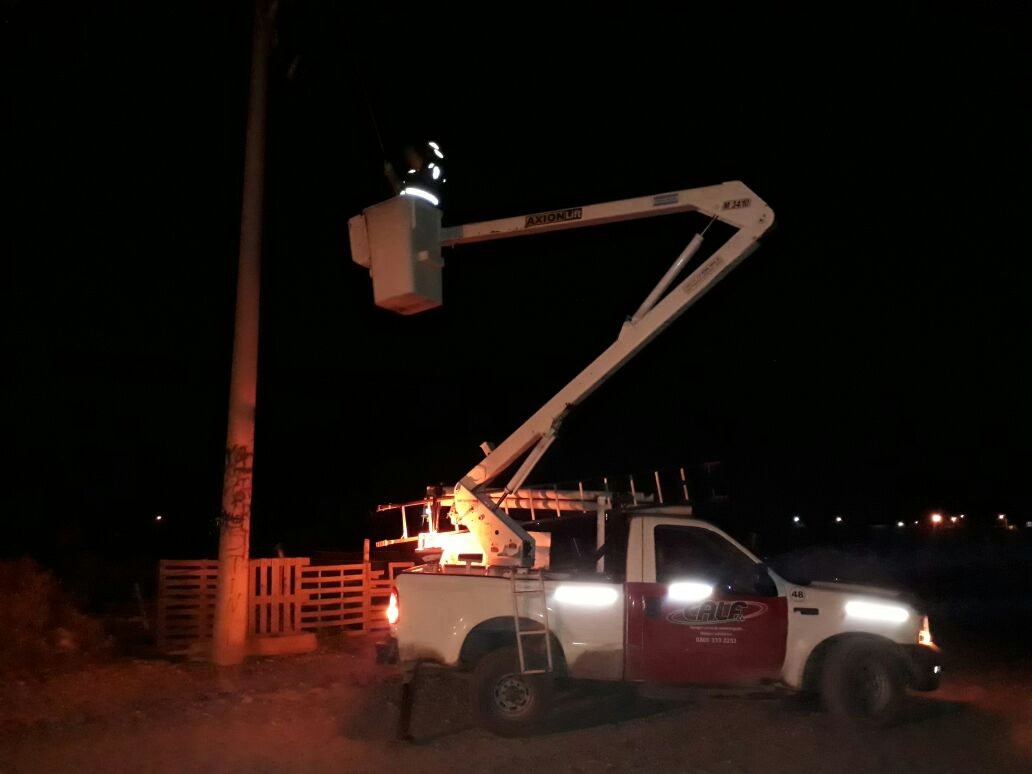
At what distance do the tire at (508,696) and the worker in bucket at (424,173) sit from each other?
4.70 m

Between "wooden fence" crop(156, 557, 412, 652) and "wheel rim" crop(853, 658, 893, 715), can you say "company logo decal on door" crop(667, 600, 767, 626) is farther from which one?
"wooden fence" crop(156, 557, 412, 652)

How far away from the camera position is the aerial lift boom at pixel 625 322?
33.1ft

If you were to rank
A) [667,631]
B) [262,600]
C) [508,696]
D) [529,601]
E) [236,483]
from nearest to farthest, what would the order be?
[508,696] → [667,631] → [529,601] → [236,483] → [262,600]

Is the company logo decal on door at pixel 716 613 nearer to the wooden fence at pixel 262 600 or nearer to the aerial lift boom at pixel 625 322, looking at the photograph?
the aerial lift boom at pixel 625 322

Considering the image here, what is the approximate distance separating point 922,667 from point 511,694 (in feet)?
11.5

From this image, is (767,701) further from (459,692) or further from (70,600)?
(70,600)

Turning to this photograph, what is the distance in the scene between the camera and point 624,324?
10438 mm

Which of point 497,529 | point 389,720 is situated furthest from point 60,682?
point 497,529

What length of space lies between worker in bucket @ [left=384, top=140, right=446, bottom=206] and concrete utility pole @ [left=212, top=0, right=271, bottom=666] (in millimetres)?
2652

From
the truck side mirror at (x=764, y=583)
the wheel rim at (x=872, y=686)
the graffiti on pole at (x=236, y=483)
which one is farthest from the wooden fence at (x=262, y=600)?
the wheel rim at (x=872, y=686)

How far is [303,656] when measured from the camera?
12.1 meters

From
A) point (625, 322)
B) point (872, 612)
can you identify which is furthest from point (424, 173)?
point (872, 612)

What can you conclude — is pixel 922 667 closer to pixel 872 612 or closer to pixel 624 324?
pixel 872 612

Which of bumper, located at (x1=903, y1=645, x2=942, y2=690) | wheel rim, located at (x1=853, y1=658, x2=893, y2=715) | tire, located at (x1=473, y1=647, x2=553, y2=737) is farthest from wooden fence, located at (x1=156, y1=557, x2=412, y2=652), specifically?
bumper, located at (x1=903, y1=645, x2=942, y2=690)
